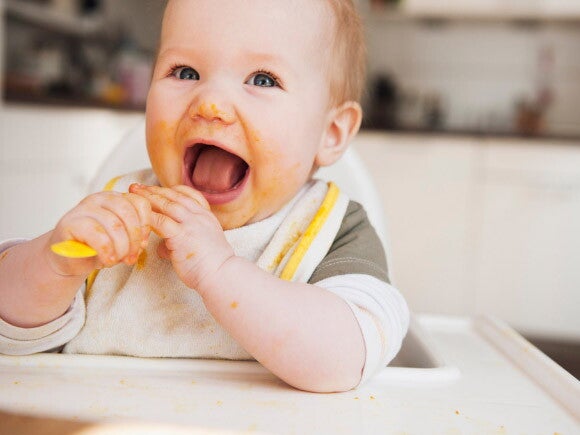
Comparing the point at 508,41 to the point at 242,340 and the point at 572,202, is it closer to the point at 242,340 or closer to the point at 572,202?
the point at 572,202

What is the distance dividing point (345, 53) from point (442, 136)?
1.82 m

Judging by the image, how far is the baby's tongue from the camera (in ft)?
2.52

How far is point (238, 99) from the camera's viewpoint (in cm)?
72

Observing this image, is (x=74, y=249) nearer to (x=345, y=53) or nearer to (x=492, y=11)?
(x=345, y=53)

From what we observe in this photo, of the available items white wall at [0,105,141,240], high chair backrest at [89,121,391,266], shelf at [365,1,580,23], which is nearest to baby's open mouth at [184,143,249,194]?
high chair backrest at [89,121,391,266]

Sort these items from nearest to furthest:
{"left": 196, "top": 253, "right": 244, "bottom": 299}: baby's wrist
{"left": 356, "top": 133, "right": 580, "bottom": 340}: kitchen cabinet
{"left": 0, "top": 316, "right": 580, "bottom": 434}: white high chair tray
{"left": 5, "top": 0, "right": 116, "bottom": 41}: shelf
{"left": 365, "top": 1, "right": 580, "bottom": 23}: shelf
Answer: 1. {"left": 0, "top": 316, "right": 580, "bottom": 434}: white high chair tray
2. {"left": 196, "top": 253, "right": 244, "bottom": 299}: baby's wrist
3. {"left": 356, "top": 133, "right": 580, "bottom": 340}: kitchen cabinet
4. {"left": 5, "top": 0, "right": 116, "bottom": 41}: shelf
5. {"left": 365, "top": 1, "right": 580, "bottom": 23}: shelf

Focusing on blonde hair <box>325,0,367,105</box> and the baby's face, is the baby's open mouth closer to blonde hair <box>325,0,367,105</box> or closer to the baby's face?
the baby's face

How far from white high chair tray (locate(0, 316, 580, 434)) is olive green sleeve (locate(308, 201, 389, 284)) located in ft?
0.37

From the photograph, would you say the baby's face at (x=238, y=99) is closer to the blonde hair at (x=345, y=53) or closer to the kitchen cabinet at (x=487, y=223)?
the blonde hair at (x=345, y=53)

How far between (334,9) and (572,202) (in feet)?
6.78

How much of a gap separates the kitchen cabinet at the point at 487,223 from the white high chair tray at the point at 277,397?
195cm

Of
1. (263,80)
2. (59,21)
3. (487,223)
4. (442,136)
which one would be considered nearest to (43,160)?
(59,21)

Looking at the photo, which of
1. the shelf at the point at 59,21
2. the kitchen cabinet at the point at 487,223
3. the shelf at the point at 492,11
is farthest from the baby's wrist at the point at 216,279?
the shelf at the point at 492,11

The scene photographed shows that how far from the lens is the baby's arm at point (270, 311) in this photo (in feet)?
Answer: 1.97
